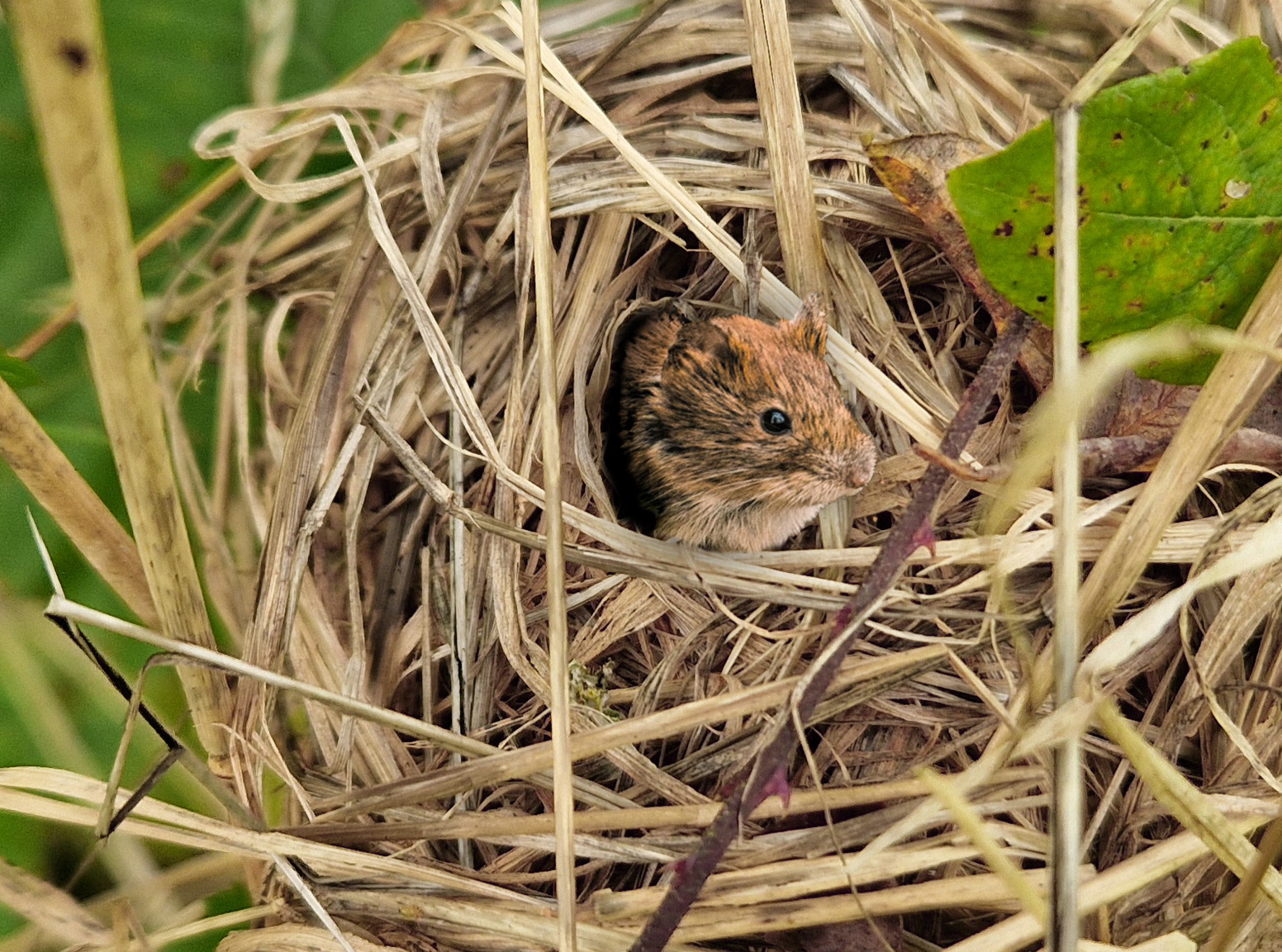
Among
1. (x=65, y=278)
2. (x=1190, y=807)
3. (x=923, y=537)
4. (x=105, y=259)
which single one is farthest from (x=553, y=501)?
(x=65, y=278)

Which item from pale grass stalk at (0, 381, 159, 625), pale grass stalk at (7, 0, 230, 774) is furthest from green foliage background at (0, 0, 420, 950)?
pale grass stalk at (7, 0, 230, 774)

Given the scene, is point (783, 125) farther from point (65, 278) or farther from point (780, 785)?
point (65, 278)

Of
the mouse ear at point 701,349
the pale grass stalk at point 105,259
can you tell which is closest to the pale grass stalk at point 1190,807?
the mouse ear at point 701,349

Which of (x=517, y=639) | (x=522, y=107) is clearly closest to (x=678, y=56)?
(x=522, y=107)

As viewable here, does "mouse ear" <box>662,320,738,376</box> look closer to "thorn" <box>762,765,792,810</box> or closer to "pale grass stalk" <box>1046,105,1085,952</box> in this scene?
"pale grass stalk" <box>1046,105,1085,952</box>

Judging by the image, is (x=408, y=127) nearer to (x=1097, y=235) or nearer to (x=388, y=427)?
(x=388, y=427)

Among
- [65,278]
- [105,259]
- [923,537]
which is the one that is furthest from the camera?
[65,278]
